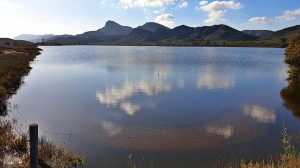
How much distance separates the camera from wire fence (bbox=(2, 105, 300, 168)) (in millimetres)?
18453

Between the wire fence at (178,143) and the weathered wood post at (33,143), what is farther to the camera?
the wire fence at (178,143)

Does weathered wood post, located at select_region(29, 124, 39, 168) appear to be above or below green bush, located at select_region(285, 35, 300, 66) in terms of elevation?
below

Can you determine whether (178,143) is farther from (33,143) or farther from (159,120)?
(33,143)

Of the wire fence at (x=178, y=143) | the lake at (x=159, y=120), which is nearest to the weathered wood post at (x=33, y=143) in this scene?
the lake at (x=159, y=120)

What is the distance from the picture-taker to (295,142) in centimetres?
2161

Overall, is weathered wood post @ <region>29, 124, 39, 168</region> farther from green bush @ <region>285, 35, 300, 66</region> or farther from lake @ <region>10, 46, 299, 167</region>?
→ green bush @ <region>285, 35, 300, 66</region>

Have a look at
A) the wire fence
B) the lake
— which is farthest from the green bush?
the wire fence

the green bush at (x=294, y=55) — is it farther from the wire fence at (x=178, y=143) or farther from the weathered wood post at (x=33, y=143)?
the weathered wood post at (x=33, y=143)

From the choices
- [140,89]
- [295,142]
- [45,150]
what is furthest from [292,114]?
[45,150]

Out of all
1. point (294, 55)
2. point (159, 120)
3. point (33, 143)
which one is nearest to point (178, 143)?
point (159, 120)

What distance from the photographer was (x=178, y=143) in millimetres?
21406

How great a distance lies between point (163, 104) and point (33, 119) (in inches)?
524

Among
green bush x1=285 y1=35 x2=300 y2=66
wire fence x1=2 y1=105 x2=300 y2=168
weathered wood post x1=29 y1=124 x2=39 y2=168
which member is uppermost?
green bush x1=285 y1=35 x2=300 y2=66

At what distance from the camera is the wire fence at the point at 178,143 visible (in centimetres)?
1845
